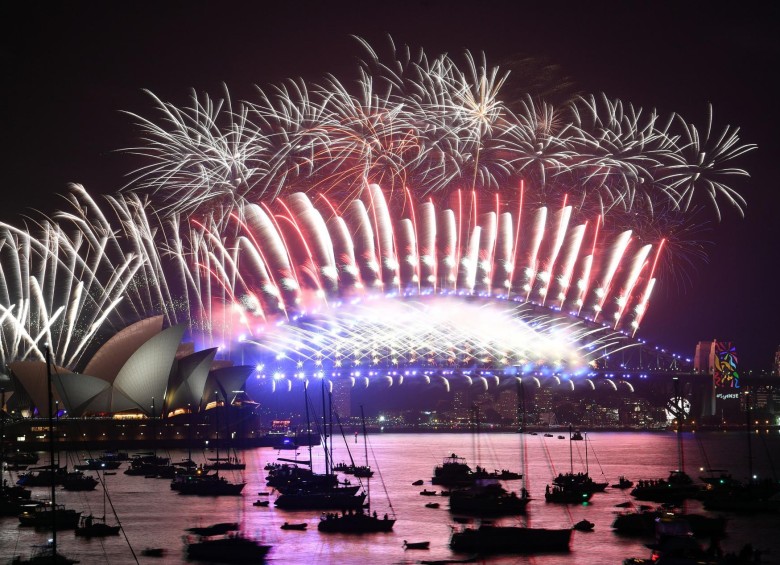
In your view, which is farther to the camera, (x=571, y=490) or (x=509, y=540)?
(x=571, y=490)

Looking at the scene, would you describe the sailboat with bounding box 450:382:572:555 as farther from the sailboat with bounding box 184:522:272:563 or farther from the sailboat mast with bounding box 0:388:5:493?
the sailboat mast with bounding box 0:388:5:493

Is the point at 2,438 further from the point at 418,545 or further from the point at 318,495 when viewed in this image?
the point at 418,545

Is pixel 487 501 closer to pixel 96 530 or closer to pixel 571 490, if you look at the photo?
pixel 571 490

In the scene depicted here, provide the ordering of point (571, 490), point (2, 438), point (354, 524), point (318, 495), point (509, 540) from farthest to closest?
point (2, 438)
point (571, 490)
point (318, 495)
point (354, 524)
point (509, 540)

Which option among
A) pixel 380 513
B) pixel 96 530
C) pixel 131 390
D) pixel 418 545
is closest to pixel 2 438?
pixel 131 390

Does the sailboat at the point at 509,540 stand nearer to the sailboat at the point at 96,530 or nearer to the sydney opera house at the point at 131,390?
the sailboat at the point at 96,530

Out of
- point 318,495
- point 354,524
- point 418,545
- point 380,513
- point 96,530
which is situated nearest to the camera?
point 418,545

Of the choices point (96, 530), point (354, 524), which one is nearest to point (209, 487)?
point (96, 530)

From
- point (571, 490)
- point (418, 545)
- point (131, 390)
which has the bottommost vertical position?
point (418, 545)

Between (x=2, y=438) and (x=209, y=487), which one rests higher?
(x=2, y=438)

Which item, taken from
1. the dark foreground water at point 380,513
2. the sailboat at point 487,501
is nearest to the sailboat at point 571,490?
the dark foreground water at point 380,513
